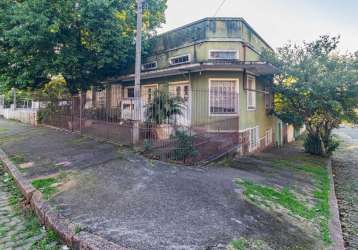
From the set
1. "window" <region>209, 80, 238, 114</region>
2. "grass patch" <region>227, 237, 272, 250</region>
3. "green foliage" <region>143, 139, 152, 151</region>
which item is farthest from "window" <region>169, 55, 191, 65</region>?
"grass patch" <region>227, 237, 272, 250</region>

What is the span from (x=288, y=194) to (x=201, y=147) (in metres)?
3.34

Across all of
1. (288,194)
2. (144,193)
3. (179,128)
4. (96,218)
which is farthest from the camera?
(179,128)

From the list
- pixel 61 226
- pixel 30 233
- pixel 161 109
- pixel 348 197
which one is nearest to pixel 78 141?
pixel 161 109

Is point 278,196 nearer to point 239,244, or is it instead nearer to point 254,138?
point 239,244

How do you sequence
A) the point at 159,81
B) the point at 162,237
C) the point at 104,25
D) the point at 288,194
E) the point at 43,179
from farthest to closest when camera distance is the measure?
the point at 159,81
the point at 104,25
the point at 288,194
the point at 43,179
the point at 162,237

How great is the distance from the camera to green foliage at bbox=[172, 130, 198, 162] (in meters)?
8.18

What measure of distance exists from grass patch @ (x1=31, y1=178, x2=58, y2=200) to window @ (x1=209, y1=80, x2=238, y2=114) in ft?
24.8

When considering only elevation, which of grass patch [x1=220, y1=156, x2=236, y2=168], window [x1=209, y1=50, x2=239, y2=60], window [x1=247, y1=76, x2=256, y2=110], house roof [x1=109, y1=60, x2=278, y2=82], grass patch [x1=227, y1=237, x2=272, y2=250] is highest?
window [x1=209, y1=50, x2=239, y2=60]

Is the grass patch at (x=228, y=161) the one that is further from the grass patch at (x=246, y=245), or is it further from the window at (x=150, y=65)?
the window at (x=150, y=65)

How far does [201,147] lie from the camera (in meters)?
9.02

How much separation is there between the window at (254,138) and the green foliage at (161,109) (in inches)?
226

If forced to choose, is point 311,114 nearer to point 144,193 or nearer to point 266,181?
point 266,181

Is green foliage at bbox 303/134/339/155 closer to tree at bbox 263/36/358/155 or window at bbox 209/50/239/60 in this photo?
tree at bbox 263/36/358/155

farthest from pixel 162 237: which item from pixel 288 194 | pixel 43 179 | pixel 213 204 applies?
pixel 288 194
